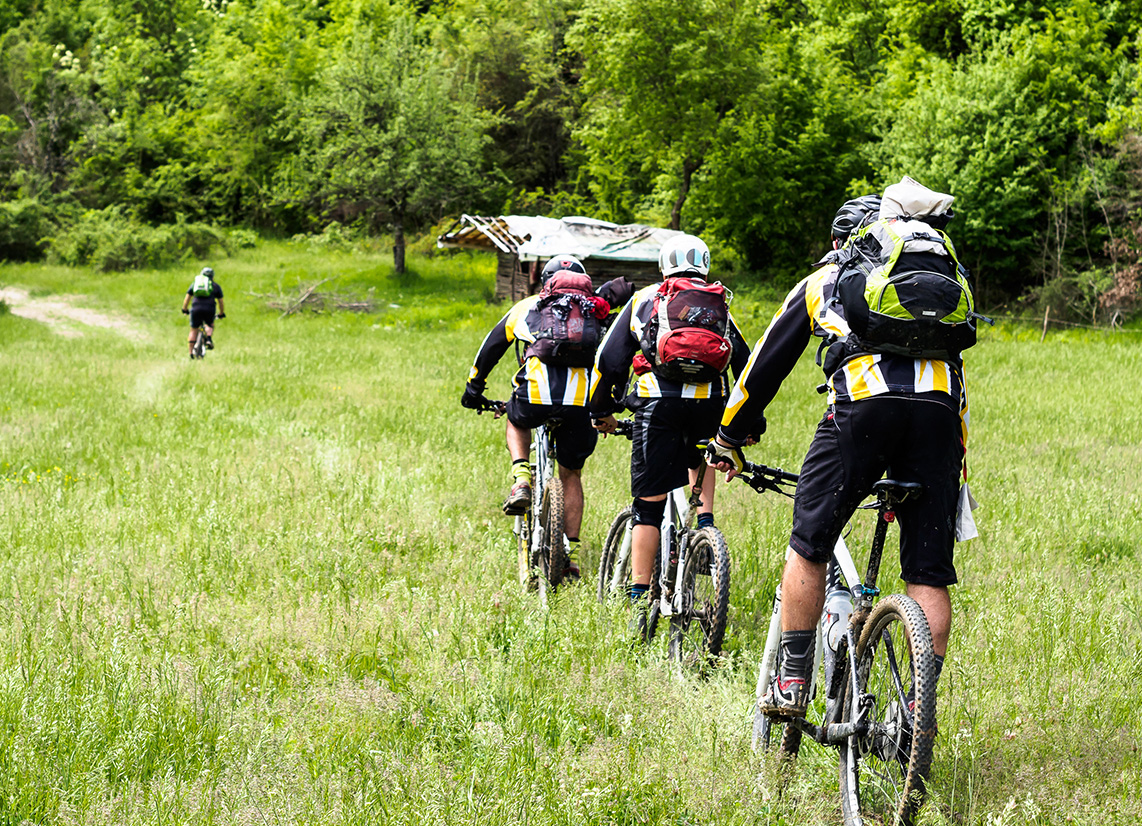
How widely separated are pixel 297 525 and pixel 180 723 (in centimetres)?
335

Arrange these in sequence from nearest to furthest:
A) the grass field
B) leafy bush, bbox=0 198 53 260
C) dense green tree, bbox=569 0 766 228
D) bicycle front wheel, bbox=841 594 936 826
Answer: bicycle front wheel, bbox=841 594 936 826
the grass field
dense green tree, bbox=569 0 766 228
leafy bush, bbox=0 198 53 260

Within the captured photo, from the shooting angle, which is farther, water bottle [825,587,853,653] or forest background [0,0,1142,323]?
forest background [0,0,1142,323]

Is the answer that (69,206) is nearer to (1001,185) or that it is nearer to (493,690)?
(1001,185)

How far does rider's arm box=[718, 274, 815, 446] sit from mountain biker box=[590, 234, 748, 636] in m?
1.11

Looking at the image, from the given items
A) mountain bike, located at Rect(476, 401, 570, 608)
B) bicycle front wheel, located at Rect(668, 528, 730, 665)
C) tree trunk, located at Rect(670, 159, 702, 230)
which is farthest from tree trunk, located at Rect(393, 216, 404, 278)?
bicycle front wheel, located at Rect(668, 528, 730, 665)

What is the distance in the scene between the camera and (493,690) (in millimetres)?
4164

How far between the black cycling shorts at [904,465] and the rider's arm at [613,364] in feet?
6.63

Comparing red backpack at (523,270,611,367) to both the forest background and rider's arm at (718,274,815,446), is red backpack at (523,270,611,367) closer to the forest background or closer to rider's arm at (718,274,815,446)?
rider's arm at (718,274,815,446)

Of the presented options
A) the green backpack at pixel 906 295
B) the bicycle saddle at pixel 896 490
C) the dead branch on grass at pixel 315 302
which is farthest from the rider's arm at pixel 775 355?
the dead branch on grass at pixel 315 302

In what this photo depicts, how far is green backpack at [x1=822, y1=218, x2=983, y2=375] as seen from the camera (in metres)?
2.96

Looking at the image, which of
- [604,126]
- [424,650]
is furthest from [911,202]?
[604,126]

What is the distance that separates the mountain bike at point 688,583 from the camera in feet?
14.3

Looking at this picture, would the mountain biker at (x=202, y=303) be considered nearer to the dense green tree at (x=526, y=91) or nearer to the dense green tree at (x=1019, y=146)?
the dense green tree at (x=1019, y=146)

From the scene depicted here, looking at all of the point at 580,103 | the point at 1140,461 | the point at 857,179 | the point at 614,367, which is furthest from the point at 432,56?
the point at 614,367
